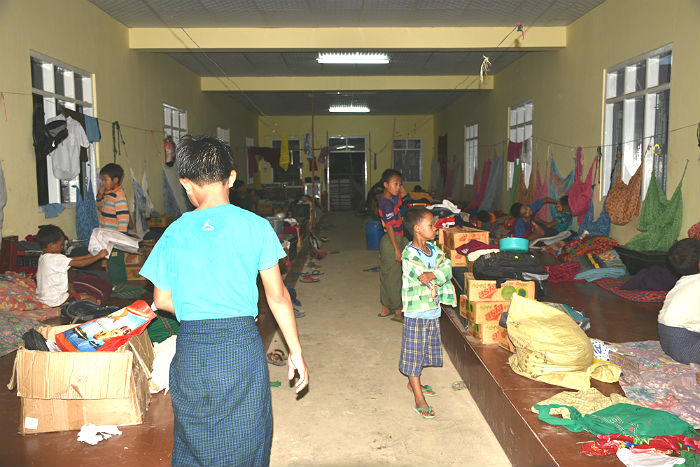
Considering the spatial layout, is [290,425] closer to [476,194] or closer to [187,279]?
[187,279]

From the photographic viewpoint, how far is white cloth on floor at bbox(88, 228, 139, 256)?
17.6ft

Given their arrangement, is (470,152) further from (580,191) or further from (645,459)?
(645,459)

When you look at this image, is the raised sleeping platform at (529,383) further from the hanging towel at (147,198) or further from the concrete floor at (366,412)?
the hanging towel at (147,198)

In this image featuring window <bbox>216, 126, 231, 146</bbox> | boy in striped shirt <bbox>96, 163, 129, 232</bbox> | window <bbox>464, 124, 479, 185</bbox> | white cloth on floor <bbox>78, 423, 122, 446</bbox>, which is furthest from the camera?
window <bbox>464, 124, 479, 185</bbox>

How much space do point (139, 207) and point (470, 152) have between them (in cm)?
919

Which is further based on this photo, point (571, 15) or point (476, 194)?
point (476, 194)

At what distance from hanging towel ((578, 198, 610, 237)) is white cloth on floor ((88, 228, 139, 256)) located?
548cm

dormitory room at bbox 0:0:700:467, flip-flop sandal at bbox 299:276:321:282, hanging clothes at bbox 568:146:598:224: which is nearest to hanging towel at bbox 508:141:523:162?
dormitory room at bbox 0:0:700:467

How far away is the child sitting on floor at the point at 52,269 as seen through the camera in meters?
4.23

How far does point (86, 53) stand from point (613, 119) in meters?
6.67

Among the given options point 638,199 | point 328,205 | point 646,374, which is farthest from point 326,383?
point 328,205

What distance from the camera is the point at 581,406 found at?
2629mm

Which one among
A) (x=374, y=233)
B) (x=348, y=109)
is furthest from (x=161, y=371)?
(x=348, y=109)

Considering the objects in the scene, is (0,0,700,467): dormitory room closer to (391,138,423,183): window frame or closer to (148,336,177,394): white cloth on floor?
(148,336,177,394): white cloth on floor
